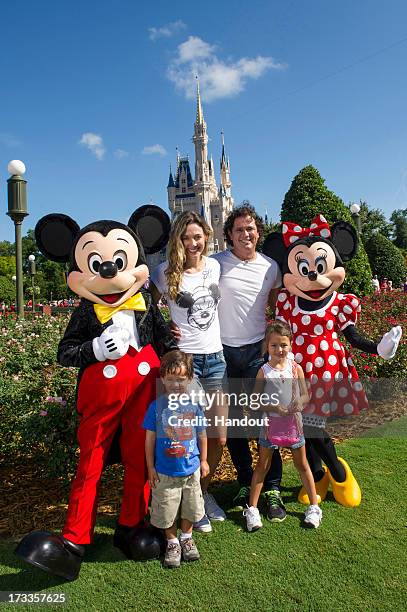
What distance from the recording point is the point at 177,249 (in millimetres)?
2900

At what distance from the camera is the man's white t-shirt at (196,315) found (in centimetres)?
287

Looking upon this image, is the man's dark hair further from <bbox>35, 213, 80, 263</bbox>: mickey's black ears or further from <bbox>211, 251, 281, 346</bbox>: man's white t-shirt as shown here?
<bbox>35, 213, 80, 263</bbox>: mickey's black ears

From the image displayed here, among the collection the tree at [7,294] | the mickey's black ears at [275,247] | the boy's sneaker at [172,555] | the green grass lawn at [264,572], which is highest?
the tree at [7,294]

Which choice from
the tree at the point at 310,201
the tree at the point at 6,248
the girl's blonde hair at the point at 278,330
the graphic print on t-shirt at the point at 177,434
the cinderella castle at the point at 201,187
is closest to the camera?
the graphic print on t-shirt at the point at 177,434

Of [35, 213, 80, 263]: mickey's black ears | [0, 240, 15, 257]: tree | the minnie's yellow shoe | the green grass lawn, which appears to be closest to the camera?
the green grass lawn

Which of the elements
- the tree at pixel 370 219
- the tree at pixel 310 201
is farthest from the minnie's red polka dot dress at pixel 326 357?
the tree at pixel 370 219

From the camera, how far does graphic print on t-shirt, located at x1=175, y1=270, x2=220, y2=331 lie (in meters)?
2.86

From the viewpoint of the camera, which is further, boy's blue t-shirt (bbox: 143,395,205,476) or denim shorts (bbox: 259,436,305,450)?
denim shorts (bbox: 259,436,305,450)

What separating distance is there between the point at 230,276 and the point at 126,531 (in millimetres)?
1668

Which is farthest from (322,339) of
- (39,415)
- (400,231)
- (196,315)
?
(400,231)

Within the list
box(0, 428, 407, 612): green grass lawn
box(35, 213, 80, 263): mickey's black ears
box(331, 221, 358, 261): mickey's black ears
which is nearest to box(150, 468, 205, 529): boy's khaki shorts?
box(0, 428, 407, 612): green grass lawn

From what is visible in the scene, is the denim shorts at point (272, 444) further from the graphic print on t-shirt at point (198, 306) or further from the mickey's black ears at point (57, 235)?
the mickey's black ears at point (57, 235)

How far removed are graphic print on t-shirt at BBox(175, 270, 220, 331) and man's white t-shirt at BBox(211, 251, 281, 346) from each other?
195mm

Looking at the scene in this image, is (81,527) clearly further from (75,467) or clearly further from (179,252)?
(179,252)
